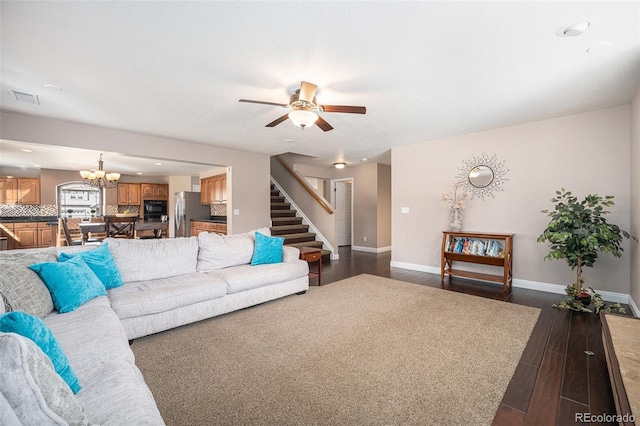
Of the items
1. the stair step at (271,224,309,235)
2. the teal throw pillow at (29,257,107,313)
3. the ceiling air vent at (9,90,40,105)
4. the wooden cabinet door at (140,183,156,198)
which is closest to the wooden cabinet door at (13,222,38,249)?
the wooden cabinet door at (140,183,156,198)

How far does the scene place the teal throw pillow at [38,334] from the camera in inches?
40.7

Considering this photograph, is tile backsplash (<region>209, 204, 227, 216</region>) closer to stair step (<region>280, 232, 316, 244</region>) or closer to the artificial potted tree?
stair step (<region>280, 232, 316, 244</region>)

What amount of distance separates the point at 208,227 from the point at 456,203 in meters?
5.40

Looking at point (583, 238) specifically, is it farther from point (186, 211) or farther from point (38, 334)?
point (186, 211)

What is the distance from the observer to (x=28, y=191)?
24.4 feet

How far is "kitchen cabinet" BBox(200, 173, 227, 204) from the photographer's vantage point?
22.3 feet

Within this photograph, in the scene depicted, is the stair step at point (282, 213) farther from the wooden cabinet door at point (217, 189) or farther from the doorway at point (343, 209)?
the doorway at point (343, 209)

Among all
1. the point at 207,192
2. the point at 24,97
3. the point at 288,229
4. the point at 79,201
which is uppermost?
the point at 24,97

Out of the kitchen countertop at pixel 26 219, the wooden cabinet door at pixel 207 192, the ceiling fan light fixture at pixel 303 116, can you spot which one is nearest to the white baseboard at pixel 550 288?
the ceiling fan light fixture at pixel 303 116

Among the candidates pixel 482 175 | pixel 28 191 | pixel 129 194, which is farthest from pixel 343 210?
pixel 28 191

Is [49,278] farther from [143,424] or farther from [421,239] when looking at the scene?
[421,239]

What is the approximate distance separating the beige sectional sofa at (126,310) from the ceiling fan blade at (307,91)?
6.65 feet

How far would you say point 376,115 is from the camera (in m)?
3.71

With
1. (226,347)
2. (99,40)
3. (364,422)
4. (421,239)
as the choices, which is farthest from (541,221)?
(99,40)
